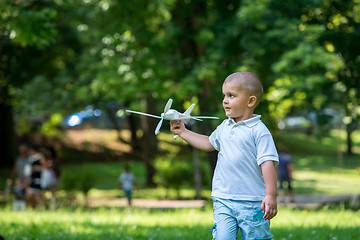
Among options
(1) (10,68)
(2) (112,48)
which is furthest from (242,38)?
(1) (10,68)

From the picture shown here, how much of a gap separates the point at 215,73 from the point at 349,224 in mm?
5975

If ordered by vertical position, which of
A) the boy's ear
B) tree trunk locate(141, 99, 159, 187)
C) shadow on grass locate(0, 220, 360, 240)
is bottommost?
shadow on grass locate(0, 220, 360, 240)

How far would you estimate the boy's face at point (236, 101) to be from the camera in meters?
3.92

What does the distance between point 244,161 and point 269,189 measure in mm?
300

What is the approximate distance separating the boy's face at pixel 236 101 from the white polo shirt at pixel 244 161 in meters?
0.07

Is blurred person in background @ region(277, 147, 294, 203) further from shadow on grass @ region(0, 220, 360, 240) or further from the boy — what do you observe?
the boy

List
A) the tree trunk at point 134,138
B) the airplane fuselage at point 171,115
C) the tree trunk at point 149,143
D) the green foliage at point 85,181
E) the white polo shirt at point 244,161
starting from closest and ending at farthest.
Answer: the white polo shirt at point 244,161 < the airplane fuselage at point 171,115 < the green foliage at point 85,181 < the tree trunk at point 149,143 < the tree trunk at point 134,138

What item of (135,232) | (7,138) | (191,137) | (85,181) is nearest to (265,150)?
(191,137)

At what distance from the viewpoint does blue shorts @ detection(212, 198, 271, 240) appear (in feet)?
12.8

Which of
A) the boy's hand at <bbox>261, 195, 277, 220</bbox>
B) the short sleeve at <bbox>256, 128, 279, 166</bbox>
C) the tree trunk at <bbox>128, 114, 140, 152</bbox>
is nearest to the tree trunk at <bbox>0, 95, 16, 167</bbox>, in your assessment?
the tree trunk at <bbox>128, 114, 140, 152</bbox>

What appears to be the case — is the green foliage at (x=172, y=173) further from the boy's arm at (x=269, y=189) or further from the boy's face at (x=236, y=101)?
the boy's arm at (x=269, y=189)

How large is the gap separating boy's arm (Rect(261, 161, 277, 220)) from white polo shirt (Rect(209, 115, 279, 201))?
0.08 metres

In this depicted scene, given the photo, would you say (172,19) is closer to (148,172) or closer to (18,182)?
(18,182)

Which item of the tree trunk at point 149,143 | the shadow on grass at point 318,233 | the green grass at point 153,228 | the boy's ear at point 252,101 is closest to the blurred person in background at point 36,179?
the green grass at point 153,228
